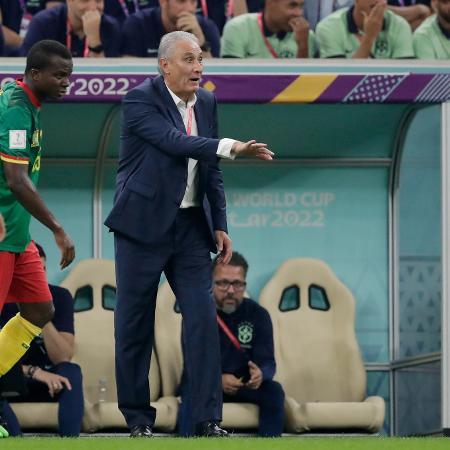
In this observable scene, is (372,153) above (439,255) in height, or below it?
above

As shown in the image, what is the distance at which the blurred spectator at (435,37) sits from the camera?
10.3m

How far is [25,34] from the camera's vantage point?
32.8 ft

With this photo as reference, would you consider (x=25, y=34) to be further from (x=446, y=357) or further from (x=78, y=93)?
(x=446, y=357)

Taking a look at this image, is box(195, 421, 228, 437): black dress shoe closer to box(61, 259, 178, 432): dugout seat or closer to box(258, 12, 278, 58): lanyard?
box(61, 259, 178, 432): dugout seat

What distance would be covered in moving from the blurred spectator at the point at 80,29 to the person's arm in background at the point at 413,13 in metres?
2.34

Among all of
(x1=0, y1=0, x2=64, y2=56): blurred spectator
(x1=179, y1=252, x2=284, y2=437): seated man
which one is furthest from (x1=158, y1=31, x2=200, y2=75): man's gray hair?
(x1=0, y1=0, x2=64, y2=56): blurred spectator

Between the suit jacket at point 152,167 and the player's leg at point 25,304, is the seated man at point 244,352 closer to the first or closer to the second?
the player's leg at point 25,304

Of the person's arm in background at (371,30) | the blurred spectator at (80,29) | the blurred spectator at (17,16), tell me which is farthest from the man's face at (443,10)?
the blurred spectator at (17,16)

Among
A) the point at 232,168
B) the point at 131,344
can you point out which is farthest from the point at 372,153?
the point at 131,344

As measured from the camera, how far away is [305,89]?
29.5 feet

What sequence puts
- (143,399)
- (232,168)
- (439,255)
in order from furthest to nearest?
(232,168) < (439,255) < (143,399)

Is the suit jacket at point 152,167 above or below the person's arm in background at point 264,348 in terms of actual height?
above


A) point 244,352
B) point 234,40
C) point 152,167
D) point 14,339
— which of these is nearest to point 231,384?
point 244,352

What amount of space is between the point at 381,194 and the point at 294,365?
1.40 metres
